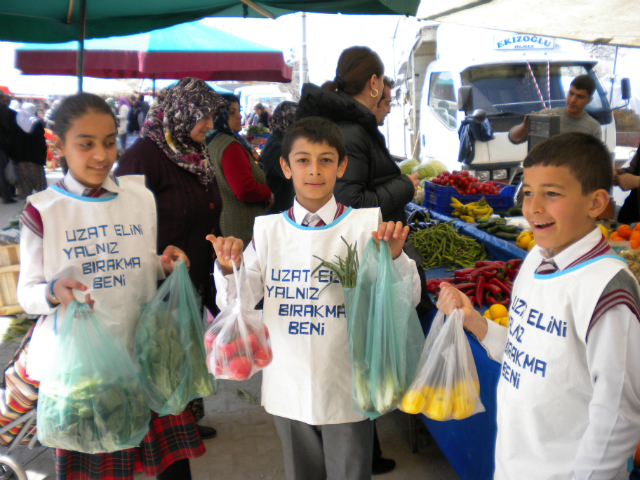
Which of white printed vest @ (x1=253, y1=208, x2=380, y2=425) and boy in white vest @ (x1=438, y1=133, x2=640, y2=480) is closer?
boy in white vest @ (x1=438, y1=133, x2=640, y2=480)

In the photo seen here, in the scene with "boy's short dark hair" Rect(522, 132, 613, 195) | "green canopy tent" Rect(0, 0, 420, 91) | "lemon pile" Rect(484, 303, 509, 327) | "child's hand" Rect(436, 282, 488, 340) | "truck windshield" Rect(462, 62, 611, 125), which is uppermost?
"truck windshield" Rect(462, 62, 611, 125)

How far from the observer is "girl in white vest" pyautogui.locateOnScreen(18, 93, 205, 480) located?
1.75 m

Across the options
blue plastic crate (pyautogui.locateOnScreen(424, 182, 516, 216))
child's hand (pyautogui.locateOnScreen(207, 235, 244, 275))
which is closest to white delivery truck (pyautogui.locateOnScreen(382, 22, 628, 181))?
blue plastic crate (pyautogui.locateOnScreen(424, 182, 516, 216))

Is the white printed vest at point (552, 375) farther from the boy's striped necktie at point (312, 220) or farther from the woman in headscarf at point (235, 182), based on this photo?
the woman in headscarf at point (235, 182)

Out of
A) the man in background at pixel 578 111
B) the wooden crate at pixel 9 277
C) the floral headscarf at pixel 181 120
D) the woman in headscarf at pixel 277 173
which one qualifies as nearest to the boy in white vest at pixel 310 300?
the floral headscarf at pixel 181 120

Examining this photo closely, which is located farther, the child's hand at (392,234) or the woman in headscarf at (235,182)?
the woman in headscarf at (235,182)

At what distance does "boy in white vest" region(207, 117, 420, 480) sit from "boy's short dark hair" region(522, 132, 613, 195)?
53cm

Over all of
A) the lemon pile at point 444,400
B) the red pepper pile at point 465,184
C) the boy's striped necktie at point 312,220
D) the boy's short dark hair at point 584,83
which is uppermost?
the boy's short dark hair at point 584,83

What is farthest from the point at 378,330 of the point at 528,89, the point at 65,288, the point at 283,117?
the point at 528,89

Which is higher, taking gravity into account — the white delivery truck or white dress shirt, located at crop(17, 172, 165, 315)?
the white delivery truck

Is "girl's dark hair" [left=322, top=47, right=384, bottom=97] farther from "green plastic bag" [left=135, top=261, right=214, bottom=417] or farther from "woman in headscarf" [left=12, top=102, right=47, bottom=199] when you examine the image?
"woman in headscarf" [left=12, top=102, right=47, bottom=199]

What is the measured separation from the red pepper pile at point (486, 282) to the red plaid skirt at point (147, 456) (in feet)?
5.33

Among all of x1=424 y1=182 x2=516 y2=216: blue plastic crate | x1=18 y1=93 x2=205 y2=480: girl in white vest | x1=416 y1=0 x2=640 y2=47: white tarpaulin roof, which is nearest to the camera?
x1=18 y1=93 x2=205 y2=480: girl in white vest

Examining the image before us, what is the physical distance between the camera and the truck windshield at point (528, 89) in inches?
321
